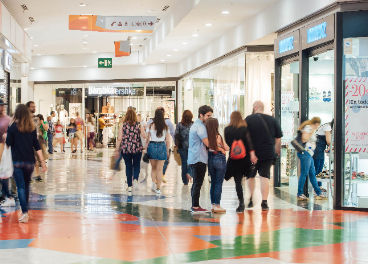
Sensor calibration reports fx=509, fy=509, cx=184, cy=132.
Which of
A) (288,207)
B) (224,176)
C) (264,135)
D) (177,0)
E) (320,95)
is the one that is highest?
(177,0)

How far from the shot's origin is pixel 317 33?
927 centimetres

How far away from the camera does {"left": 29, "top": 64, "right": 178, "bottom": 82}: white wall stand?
27.1m

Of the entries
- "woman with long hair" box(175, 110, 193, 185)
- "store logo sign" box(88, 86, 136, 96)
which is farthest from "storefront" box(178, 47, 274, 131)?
"store logo sign" box(88, 86, 136, 96)

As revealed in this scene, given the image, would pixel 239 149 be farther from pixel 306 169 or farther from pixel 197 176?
pixel 306 169

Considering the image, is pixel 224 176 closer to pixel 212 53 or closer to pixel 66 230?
pixel 66 230

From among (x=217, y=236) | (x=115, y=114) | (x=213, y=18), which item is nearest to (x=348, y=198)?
(x=217, y=236)

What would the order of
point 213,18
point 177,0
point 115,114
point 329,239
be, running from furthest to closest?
point 115,114, point 177,0, point 213,18, point 329,239

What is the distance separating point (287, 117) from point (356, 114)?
303 centimetres

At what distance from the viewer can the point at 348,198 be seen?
8.57 meters

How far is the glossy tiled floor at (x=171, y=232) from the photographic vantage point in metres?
5.36

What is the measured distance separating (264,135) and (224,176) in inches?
37.1

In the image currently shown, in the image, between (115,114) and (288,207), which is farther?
(115,114)

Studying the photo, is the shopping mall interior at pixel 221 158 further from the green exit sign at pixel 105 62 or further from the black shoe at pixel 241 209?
the green exit sign at pixel 105 62

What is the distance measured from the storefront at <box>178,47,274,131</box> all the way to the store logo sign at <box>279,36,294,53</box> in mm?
2974
